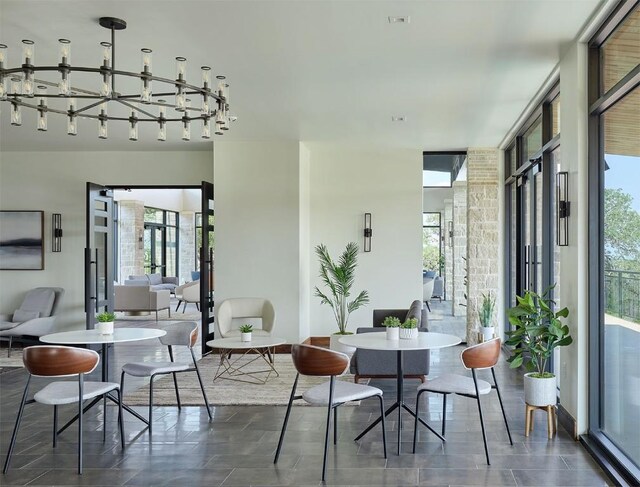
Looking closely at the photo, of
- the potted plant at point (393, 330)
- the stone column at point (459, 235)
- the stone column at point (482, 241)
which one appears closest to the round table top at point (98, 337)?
the potted plant at point (393, 330)

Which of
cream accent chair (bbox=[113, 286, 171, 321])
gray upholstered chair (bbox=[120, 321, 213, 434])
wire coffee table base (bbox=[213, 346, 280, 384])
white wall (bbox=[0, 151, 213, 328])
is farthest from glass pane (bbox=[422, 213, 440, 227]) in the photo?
gray upholstered chair (bbox=[120, 321, 213, 434])

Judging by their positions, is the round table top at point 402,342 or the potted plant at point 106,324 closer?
the round table top at point 402,342

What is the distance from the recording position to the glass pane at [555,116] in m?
5.64

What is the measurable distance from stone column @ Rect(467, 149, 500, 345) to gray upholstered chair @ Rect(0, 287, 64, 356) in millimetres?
5982

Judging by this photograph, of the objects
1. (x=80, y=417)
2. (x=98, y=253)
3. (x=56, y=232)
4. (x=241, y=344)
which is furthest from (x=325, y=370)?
(x=56, y=232)

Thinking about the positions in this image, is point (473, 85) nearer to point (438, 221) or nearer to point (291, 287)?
point (291, 287)

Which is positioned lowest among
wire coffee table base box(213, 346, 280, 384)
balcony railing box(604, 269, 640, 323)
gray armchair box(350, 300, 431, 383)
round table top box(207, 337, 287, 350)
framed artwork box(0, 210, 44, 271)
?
wire coffee table base box(213, 346, 280, 384)

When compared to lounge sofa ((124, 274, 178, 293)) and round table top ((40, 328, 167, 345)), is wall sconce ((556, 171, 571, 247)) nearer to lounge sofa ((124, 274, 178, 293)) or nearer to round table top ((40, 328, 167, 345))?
round table top ((40, 328, 167, 345))

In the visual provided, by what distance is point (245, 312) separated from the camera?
786 cm

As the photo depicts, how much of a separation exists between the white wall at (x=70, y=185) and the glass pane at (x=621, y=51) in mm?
6163

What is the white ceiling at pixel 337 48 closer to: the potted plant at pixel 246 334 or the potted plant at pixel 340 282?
the potted plant at pixel 246 334

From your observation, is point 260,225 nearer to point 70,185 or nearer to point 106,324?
point 70,185

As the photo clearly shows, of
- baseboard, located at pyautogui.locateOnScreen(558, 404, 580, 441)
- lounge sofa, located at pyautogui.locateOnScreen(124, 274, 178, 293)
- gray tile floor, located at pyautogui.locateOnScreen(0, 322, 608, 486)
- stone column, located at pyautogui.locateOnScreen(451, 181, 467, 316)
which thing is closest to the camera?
gray tile floor, located at pyautogui.locateOnScreen(0, 322, 608, 486)

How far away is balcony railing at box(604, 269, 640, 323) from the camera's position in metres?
3.43
